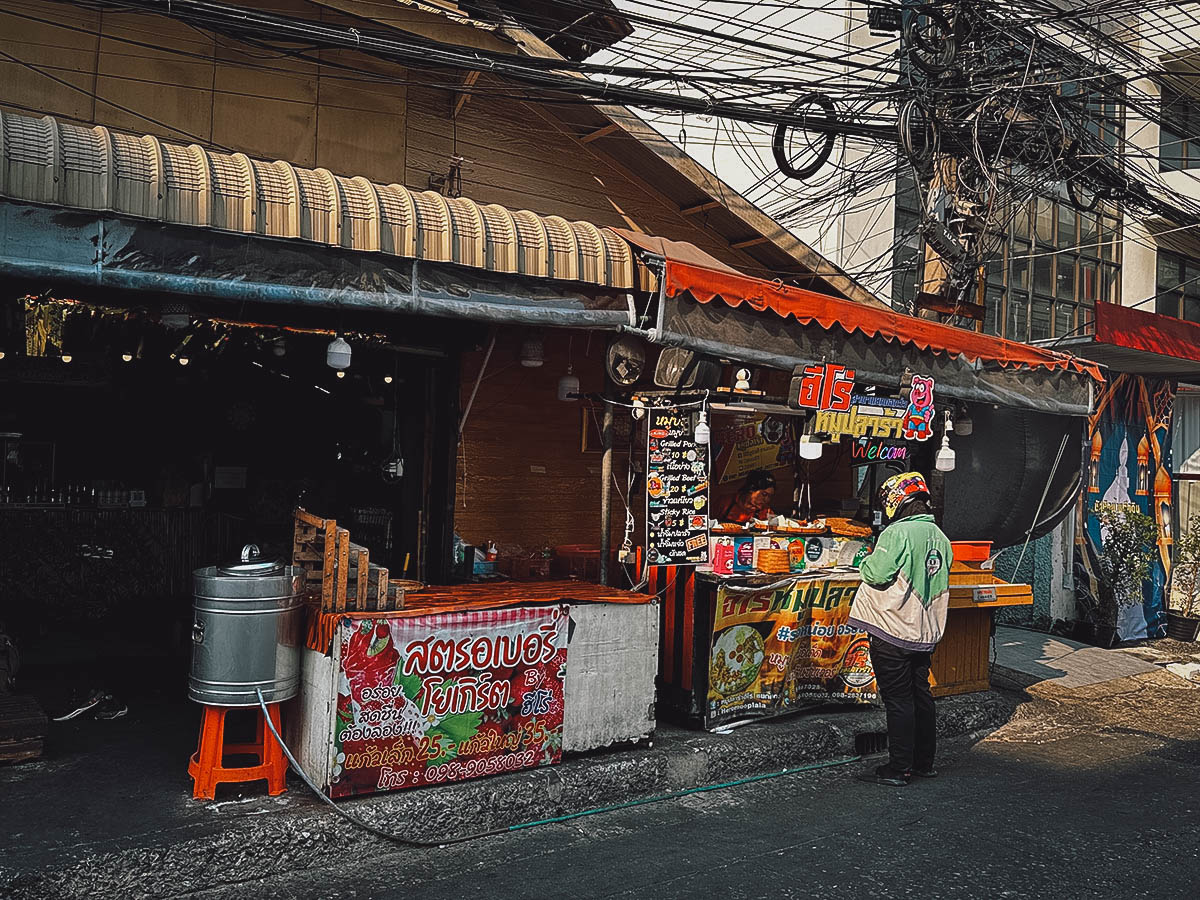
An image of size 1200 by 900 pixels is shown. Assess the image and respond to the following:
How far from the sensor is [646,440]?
288 inches

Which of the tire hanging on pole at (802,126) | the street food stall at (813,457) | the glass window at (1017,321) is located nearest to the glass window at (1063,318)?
the glass window at (1017,321)

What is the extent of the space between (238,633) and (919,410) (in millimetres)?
5884

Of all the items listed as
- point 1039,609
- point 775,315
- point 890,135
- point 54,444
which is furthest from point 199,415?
point 1039,609

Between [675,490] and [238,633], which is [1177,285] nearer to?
[675,490]

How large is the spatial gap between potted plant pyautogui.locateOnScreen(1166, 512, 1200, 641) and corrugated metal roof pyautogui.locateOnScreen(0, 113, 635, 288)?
1133 centimetres

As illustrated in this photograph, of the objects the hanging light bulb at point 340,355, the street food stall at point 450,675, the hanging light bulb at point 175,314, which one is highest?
the hanging light bulb at point 175,314

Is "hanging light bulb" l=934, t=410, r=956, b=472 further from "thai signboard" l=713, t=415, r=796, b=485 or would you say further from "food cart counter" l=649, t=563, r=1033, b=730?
"thai signboard" l=713, t=415, r=796, b=485

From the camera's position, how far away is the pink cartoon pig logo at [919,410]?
332 inches

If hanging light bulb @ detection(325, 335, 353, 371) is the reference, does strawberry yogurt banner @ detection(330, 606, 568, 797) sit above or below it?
below

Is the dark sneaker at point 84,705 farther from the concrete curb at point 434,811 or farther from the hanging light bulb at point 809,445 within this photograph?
the hanging light bulb at point 809,445

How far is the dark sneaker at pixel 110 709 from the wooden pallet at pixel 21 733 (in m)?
0.88

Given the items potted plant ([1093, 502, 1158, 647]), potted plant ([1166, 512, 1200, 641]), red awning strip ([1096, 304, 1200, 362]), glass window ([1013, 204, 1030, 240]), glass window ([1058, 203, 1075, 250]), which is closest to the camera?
red awning strip ([1096, 304, 1200, 362])

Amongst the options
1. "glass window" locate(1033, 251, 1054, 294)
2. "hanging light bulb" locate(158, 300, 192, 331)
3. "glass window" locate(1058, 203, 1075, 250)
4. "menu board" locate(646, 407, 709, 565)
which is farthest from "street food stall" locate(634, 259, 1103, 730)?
"glass window" locate(1058, 203, 1075, 250)

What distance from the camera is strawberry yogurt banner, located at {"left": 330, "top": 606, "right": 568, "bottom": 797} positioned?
5496mm
